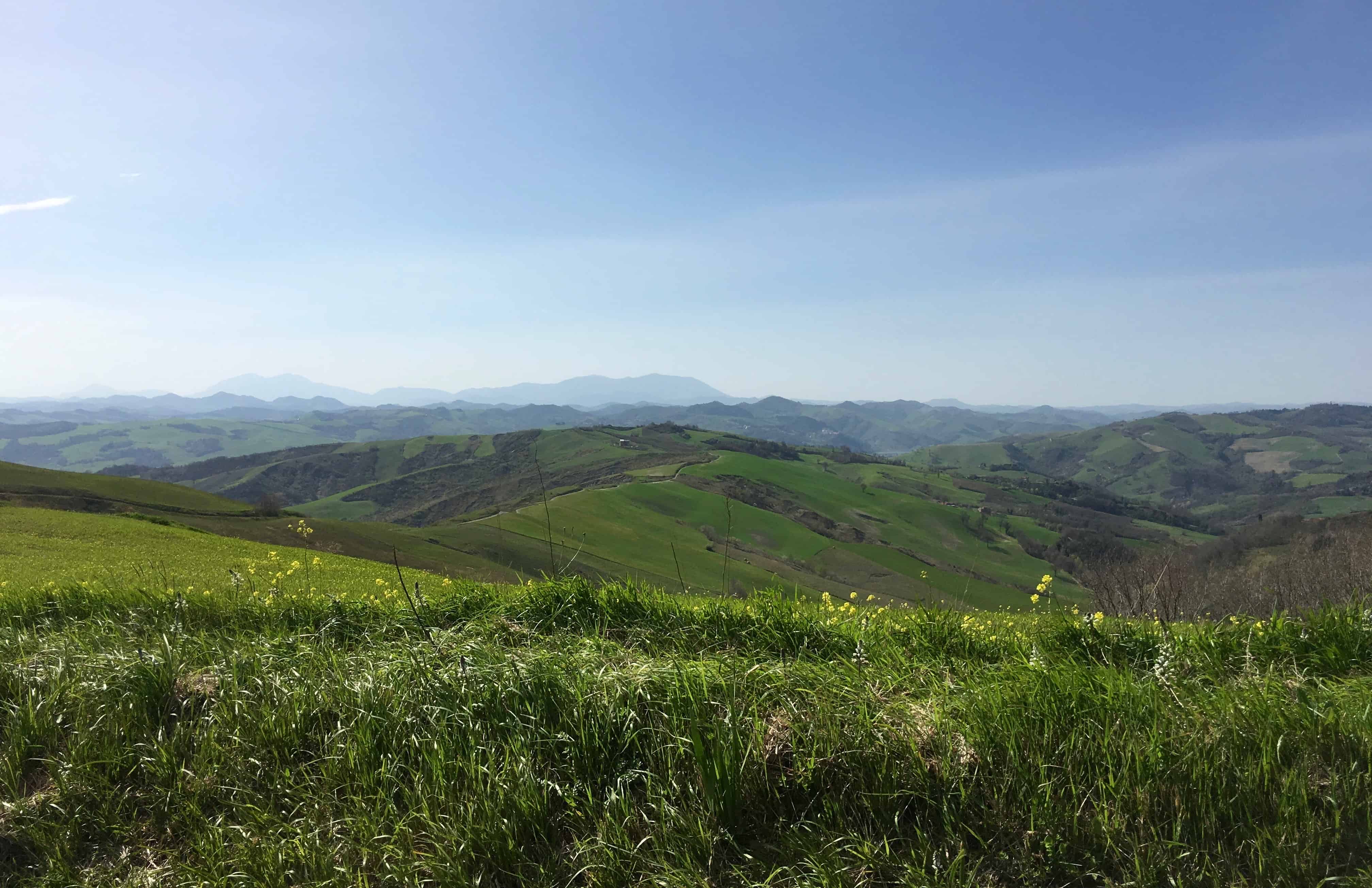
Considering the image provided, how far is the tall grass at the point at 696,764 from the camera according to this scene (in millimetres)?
2961

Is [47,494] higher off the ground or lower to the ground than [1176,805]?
lower

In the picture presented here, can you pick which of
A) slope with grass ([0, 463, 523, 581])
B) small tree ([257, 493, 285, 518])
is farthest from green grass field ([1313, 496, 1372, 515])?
small tree ([257, 493, 285, 518])

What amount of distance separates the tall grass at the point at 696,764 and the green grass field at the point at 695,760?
2cm

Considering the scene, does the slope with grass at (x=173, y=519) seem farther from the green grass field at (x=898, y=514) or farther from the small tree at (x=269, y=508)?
the green grass field at (x=898, y=514)

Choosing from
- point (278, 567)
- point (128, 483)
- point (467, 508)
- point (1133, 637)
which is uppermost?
point (1133, 637)

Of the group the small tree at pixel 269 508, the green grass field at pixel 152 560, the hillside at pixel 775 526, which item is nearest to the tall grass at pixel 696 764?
the green grass field at pixel 152 560

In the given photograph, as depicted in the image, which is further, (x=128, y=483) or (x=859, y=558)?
(x=859, y=558)

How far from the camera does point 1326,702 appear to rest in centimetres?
359

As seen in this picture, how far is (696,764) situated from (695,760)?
0.07ft

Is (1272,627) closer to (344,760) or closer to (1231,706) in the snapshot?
(1231,706)

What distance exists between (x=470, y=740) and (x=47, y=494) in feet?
269

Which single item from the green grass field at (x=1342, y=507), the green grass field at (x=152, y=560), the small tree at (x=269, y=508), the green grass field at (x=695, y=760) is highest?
the green grass field at (x=695, y=760)

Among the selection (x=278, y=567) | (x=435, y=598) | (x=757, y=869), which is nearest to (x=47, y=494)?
(x=278, y=567)

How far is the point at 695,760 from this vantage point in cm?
334
